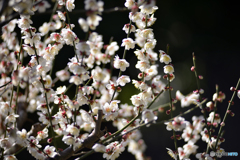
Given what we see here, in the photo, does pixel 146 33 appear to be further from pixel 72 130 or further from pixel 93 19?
pixel 72 130

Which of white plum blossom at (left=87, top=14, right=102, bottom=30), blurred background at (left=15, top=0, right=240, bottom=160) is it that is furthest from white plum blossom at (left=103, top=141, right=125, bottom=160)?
blurred background at (left=15, top=0, right=240, bottom=160)

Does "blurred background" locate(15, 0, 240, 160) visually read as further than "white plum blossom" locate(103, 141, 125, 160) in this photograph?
Yes

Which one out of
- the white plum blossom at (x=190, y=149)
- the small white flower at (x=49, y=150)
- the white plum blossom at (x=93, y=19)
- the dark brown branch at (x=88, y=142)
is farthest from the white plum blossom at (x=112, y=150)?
A: the white plum blossom at (x=93, y=19)

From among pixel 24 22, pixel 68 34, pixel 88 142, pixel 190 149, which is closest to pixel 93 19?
pixel 68 34

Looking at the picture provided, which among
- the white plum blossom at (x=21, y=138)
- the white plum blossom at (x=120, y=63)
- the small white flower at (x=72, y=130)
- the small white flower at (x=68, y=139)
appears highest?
the white plum blossom at (x=120, y=63)

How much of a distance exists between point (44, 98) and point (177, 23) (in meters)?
2.78

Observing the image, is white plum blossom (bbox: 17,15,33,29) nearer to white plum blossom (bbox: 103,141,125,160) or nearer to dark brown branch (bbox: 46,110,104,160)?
dark brown branch (bbox: 46,110,104,160)

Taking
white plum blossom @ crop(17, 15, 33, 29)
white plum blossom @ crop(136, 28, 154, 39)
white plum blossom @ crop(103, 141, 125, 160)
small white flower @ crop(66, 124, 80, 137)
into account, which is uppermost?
white plum blossom @ crop(17, 15, 33, 29)

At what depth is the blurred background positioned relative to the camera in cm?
279

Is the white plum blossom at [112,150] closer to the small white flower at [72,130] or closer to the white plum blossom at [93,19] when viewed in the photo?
the small white flower at [72,130]

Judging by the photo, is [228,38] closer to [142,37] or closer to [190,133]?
[190,133]

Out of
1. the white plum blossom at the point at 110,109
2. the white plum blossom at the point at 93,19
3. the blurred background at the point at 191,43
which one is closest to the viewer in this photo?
the white plum blossom at the point at 93,19

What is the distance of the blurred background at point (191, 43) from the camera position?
2.79 m

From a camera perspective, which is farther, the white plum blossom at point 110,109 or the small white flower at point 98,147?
the white plum blossom at point 110,109
